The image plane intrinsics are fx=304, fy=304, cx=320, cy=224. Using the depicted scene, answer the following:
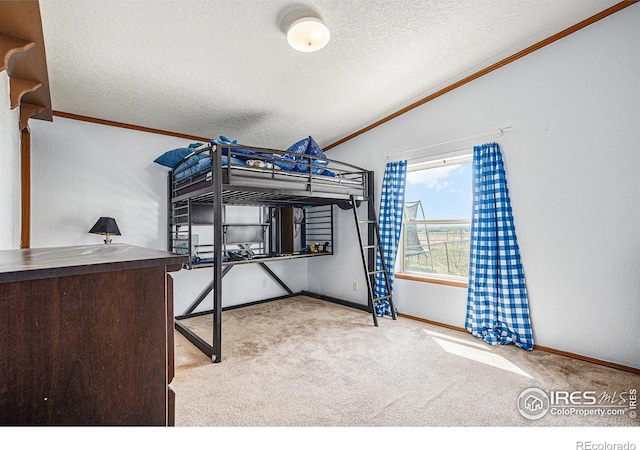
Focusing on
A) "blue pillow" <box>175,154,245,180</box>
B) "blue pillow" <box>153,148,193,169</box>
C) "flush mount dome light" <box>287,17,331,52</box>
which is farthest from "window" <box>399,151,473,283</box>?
"blue pillow" <box>153,148,193,169</box>

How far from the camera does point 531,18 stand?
7.57 ft

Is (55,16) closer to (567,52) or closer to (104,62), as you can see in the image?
(104,62)

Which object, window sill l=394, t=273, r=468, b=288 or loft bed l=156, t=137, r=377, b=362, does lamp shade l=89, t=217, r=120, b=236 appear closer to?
loft bed l=156, t=137, r=377, b=362

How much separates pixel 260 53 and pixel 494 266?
2743 millimetres

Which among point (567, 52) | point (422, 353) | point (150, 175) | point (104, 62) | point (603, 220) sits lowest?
point (422, 353)

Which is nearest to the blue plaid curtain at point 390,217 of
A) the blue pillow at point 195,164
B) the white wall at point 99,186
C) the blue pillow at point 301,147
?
the blue pillow at point 301,147

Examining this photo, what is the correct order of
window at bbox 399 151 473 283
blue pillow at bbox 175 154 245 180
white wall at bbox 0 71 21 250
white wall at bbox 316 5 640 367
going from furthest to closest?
window at bbox 399 151 473 283 → blue pillow at bbox 175 154 245 180 → white wall at bbox 316 5 640 367 → white wall at bbox 0 71 21 250

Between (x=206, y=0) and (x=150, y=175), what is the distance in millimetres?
2232

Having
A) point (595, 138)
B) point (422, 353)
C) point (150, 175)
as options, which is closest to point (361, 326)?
point (422, 353)

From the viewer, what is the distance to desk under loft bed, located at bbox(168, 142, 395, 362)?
2559mm

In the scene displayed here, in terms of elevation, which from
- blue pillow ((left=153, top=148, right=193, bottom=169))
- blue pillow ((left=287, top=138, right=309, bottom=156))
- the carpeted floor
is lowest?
the carpeted floor

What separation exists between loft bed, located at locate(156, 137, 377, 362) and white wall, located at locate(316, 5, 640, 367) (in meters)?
1.59

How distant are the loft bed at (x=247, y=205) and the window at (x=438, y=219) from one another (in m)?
0.59

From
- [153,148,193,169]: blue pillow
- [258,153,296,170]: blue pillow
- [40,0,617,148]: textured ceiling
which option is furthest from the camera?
[153,148,193,169]: blue pillow
